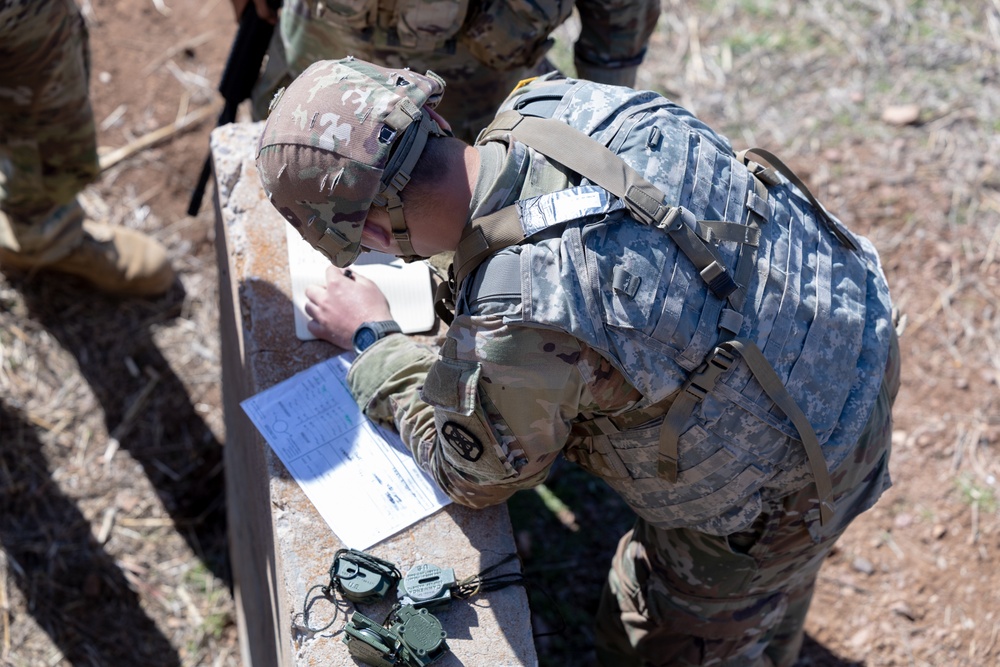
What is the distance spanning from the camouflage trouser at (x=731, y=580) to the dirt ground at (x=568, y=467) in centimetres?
34

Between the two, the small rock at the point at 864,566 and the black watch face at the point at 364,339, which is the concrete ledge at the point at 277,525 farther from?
the small rock at the point at 864,566

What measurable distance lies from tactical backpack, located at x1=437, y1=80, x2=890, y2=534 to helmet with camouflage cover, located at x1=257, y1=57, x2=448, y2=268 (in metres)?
0.20

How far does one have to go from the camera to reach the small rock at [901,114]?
4867mm

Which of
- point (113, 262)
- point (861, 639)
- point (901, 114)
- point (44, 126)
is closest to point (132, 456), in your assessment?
point (113, 262)

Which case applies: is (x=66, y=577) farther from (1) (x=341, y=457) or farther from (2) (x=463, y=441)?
(2) (x=463, y=441)

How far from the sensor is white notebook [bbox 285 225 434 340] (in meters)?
2.73

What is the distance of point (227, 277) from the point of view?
10.2ft

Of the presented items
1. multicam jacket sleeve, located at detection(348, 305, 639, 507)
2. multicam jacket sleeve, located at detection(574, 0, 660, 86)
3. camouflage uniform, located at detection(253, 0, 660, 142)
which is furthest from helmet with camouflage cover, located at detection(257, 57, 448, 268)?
multicam jacket sleeve, located at detection(574, 0, 660, 86)

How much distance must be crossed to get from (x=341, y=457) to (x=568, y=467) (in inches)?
61.8

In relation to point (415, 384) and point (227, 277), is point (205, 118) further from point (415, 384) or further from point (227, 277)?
point (415, 384)

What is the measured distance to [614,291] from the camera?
1846 mm

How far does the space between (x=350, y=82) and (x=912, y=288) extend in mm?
3349

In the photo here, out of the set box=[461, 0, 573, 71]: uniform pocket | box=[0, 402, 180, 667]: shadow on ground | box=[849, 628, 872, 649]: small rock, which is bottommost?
box=[849, 628, 872, 649]: small rock

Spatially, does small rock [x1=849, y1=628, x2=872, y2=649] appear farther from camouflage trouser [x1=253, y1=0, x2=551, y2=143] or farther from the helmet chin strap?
the helmet chin strap
